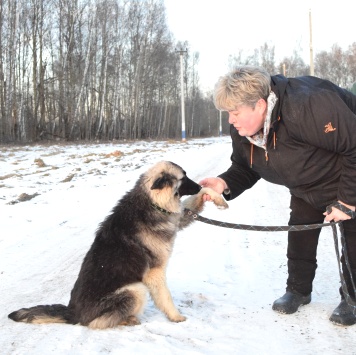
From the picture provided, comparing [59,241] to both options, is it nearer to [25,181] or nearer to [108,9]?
[25,181]

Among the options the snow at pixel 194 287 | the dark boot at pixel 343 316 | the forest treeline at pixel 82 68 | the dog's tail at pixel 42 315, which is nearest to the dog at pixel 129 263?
the dog's tail at pixel 42 315

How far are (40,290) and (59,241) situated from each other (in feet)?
6.09

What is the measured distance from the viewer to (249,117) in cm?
304

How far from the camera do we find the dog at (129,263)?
10.6 feet

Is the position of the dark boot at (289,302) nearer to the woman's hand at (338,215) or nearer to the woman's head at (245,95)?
the woman's hand at (338,215)

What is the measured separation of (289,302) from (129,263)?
148 cm

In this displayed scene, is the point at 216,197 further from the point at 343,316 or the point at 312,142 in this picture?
the point at 343,316

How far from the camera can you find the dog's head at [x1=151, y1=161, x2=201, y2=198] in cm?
365

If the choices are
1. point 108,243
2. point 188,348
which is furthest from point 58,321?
point 188,348

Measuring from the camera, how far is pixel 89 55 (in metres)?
37.3

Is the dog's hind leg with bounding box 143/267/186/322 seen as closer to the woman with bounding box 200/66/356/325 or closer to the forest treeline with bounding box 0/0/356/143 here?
the woman with bounding box 200/66/356/325

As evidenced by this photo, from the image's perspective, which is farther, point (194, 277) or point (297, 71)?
point (297, 71)

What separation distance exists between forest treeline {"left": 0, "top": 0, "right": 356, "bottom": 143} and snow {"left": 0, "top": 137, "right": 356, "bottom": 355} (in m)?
21.6

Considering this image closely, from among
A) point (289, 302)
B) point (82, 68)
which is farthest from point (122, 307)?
point (82, 68)
